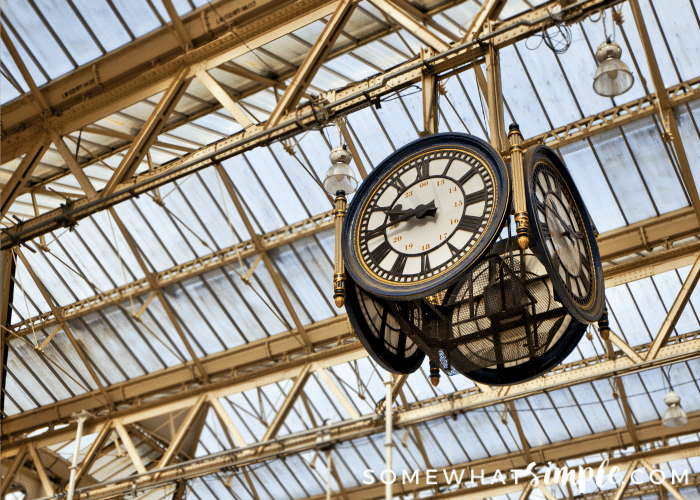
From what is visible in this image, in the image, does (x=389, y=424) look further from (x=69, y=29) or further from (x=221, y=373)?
(x=69, y=29)

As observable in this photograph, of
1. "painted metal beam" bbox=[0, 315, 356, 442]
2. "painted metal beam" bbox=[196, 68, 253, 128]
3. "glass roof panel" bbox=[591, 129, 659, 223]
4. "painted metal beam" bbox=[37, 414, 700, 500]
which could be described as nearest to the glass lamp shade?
"painted metal beam" bbox=[196, 68, 253, 128]

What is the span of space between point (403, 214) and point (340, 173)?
5.79 m

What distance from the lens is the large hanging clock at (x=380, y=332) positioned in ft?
29.1

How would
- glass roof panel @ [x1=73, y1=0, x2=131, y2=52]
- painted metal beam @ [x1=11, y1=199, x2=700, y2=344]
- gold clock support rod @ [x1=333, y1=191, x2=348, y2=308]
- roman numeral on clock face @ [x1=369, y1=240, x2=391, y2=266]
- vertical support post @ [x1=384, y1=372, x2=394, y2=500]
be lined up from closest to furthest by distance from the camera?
1. gold clock support rod @ [x1=333, y1=191, x2=348, y2=308]
2. roman numeral on clock face @ [x1=369, y1=240, x2=391, y2=266]
3. glass roof panel @ [x1=73, y1=0, x2=131, y2=52]
4. vertical support post @ [x1=384, y1=372, x2=394, y2=500]
5. painted metal beam @ [x1=11, y1=199, x2=700, y2=344]

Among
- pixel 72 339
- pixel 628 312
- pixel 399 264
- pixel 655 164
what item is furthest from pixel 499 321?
pixel 72 339

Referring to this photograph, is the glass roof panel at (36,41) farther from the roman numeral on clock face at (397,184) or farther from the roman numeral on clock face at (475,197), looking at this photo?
the roman numeral on clock face at (475,197)

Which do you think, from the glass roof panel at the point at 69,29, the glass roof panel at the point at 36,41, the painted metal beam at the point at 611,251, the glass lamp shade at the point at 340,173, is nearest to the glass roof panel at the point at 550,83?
the painted metal beam at the point at 611,251

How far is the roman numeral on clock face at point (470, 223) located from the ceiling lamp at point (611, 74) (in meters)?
5.34

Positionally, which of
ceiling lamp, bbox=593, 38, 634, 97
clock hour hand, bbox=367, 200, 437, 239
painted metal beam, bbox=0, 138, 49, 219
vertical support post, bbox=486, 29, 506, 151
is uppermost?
painted metal beam, bbox=0, 138, 49, 219

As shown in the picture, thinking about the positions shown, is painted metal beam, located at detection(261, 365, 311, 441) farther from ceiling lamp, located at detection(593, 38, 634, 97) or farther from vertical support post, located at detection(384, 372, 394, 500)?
ceiling lamp, located at detection(593, 38, 634, 97)

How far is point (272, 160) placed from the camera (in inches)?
885

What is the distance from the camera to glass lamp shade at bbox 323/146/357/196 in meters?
14.7

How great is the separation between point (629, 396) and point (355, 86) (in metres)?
15.4

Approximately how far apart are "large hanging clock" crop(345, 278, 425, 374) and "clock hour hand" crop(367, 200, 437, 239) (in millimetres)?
568
